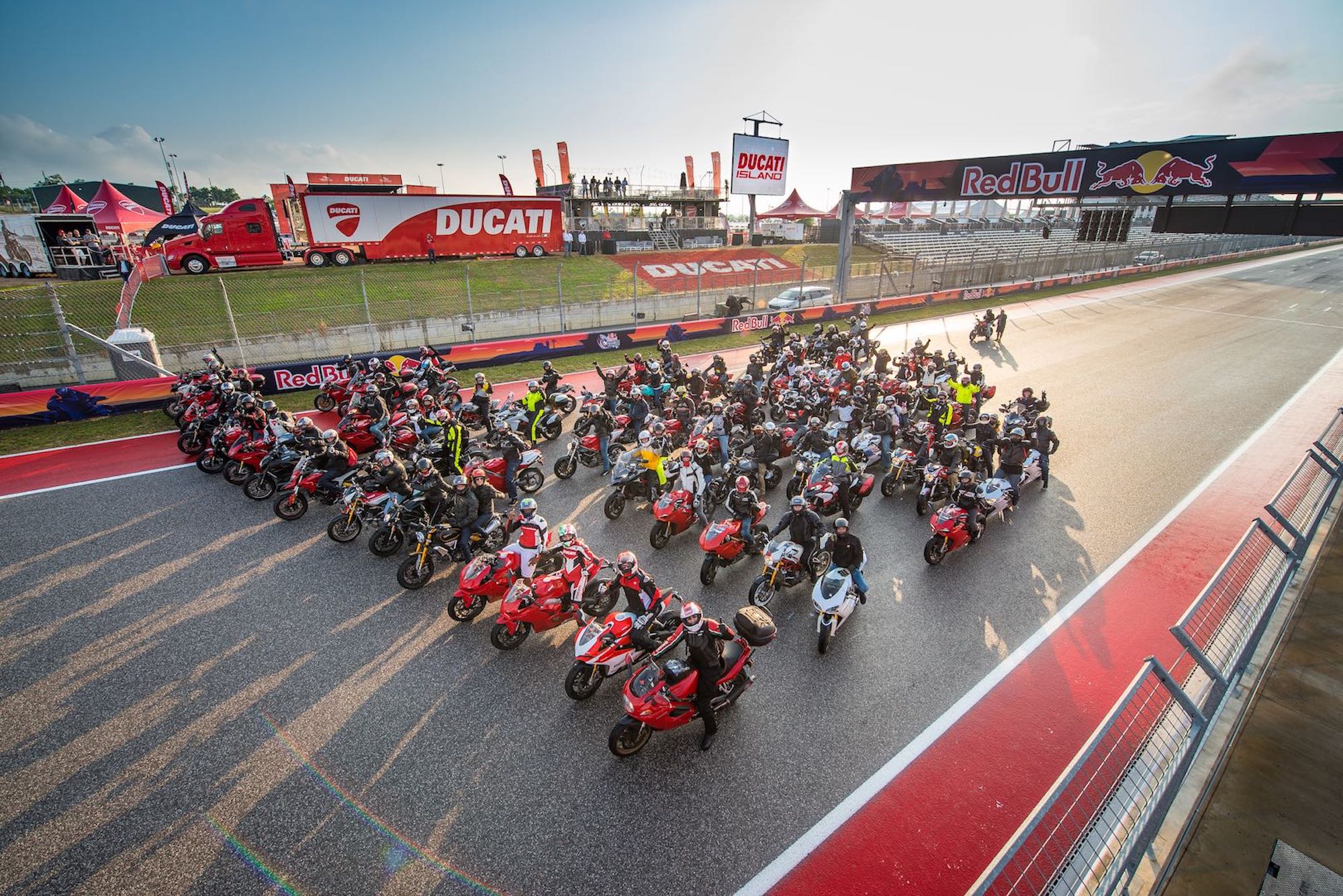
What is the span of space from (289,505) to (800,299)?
Answer: 2563 centimetres

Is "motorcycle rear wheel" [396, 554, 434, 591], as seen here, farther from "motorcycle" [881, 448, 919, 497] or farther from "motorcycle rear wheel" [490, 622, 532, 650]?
"motorcycle" [881, 448, 919, 497]

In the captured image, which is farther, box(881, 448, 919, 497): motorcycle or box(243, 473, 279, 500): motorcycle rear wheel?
box(881, 448, 919, 497): motorcycle

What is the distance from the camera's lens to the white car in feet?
97.9

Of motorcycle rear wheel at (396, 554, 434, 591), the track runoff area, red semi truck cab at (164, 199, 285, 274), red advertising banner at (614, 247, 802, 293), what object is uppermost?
red semi truck cab at (164, 199, 285, 274)

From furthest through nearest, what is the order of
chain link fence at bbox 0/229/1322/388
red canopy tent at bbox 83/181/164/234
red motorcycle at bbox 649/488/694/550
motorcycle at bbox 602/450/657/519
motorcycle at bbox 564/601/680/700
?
red canopy tent at bbox 83/181/164/234 → chain link fence at bbox 0/229/1322/388 → motorcycle at bbox 602/450/657/519 → red motorcycle at bbox 649/488/694/550 → motorcycle at bbox 564/601/680/700

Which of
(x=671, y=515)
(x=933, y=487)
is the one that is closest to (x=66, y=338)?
(x=671, y=515)

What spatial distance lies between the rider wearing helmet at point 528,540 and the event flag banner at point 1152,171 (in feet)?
79.9

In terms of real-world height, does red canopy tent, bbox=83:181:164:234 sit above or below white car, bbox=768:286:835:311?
above

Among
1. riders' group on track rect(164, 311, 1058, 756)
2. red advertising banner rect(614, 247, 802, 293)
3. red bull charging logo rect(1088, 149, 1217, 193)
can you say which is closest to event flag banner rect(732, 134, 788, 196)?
red advertising banner rect(614, 247, 802, 293)

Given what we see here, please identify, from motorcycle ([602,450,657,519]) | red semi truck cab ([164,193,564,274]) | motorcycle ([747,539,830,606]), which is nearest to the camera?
motorcycle ([747,539,830,606])

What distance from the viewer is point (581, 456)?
40.3ft

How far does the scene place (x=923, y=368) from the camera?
17.6 metres

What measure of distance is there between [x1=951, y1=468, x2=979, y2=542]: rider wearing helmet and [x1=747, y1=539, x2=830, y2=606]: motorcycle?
9.12 feet

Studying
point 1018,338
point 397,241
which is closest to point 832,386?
point 1018,338
